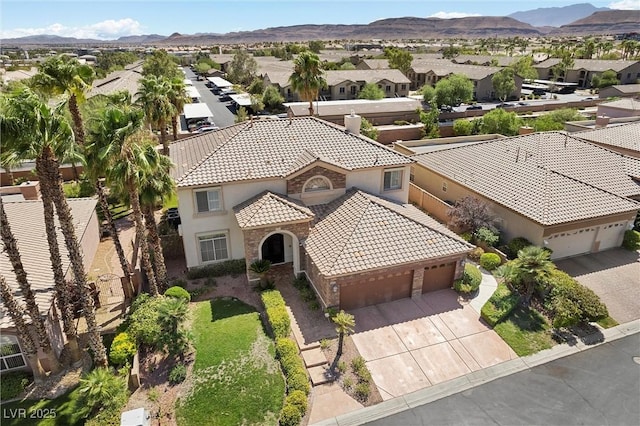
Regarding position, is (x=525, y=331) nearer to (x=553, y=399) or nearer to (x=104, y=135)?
(x=553, y=399)

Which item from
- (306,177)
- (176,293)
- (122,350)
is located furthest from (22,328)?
(306,177)

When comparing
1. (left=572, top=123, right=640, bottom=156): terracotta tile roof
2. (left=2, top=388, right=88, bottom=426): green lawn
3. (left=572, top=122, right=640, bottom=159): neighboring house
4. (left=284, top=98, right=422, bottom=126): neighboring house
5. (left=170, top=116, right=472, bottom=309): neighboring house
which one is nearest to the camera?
(left=2, top=388, right=88, bottom=426): green lawn

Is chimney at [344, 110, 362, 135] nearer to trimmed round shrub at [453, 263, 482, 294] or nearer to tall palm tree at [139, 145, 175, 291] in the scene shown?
trimmed round shrub at [453, 263, 482, 294]

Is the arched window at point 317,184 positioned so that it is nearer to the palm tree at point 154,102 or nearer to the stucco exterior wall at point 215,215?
the stucco exterior wall at point 215,215

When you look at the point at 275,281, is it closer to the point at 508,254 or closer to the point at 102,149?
the point at 102,149

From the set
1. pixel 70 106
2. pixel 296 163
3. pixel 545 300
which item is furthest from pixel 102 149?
pixel 545 300

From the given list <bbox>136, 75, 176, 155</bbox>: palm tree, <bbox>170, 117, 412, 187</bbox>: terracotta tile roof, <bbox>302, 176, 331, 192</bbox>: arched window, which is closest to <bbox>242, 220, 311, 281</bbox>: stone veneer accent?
<bbox>302, 176, 331, 192</bbox>: arched window

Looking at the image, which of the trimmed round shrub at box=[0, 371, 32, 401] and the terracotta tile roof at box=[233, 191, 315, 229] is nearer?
the trimmed round shrub at box=[0, 371, 32, 401]

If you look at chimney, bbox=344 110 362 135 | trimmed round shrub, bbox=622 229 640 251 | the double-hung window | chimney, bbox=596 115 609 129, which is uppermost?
chimney, bbox=344 110 362 135
